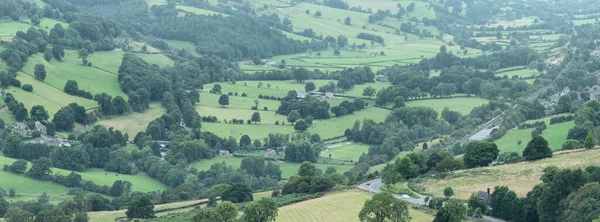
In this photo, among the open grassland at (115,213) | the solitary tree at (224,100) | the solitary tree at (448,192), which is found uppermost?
the solitary tree at (448,192)

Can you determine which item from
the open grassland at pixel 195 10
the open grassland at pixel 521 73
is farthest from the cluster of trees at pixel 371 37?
the open grassland at pixel 521 73

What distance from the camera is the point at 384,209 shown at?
2341 inches

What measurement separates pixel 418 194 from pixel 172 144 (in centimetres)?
4032

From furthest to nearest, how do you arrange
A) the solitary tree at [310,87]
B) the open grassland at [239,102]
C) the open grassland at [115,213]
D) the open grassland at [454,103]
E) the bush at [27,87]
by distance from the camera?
the solitary tree at [310,87] < the open grassland at [239,102] < the open grassland at [454,103] < the bush at [27,87] < the open grassland at [115,213]

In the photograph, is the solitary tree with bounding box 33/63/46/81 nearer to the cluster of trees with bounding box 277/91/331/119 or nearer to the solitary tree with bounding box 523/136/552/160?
the cluster of trees with bounding box 277/91/331/119

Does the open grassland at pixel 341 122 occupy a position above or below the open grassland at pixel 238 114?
above

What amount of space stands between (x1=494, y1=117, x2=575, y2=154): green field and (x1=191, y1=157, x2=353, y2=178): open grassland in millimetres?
14396

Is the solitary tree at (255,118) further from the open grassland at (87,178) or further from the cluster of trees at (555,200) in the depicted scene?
the cluster of trees at (555,200)


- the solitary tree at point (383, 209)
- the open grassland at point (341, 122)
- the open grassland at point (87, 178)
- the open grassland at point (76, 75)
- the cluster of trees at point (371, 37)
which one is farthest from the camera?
the cluster of trees at point (371, 37)

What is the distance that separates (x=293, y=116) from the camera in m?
118

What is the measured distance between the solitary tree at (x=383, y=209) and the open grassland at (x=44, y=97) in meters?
57.0

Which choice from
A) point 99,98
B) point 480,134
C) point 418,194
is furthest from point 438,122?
point 418,194

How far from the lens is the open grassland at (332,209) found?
6500 centimetres

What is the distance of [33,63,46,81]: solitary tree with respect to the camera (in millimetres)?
119250
